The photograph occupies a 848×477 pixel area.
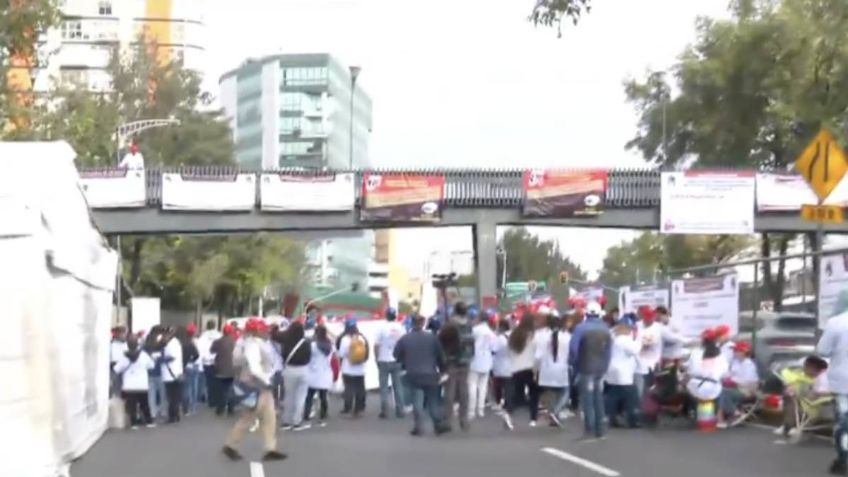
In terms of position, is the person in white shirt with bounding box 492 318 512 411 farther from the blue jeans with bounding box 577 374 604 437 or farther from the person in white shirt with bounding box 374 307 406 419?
the blue jeans with bounding box 577 374 604 437

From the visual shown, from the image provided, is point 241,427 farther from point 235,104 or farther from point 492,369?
point 235,104

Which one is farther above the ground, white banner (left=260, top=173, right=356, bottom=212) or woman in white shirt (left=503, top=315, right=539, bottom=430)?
white banner (left=260, top=173, right=356, bottom=212)

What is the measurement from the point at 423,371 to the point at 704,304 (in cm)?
544

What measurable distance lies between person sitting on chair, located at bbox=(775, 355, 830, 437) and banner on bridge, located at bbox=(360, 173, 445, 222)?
29906 millimetres

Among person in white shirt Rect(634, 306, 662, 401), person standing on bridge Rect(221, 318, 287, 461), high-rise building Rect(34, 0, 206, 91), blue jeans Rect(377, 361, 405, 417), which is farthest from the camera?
high-rise building Rect(34, 0, 206, 91)

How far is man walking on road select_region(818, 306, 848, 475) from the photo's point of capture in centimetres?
1585

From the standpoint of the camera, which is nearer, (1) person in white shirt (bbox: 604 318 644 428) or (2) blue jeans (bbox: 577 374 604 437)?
(2) blue jeans (bbox: 577 374 604 437)

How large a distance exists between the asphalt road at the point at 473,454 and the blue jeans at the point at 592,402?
0.90ft

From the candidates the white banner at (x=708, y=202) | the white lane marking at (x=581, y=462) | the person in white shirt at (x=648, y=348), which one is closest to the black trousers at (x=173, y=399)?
the person in white shirt at (x=648, y=348)

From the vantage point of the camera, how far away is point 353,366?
27.7 m

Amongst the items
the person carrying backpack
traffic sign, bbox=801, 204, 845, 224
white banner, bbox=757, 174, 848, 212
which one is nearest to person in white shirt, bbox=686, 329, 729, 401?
traffic sign, bbox=801, 204, 845, 224

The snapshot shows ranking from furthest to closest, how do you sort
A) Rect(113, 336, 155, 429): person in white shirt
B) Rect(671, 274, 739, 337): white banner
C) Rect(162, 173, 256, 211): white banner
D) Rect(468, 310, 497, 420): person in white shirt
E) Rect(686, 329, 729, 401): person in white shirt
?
Rect(162, 173, 256, 211): white banner → Rect(113, 336, 155, 429): person in white shirt → Rect(468, 310, 497, 420): person in white shirt → Rect(671, 274, 739, 337): white banner → Rect(686, 329, 729, 401): person in white shirt

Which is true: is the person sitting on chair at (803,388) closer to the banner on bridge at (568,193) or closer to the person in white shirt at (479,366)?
the person in white shirt at (479,366)

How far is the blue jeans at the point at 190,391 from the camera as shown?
101 ft
